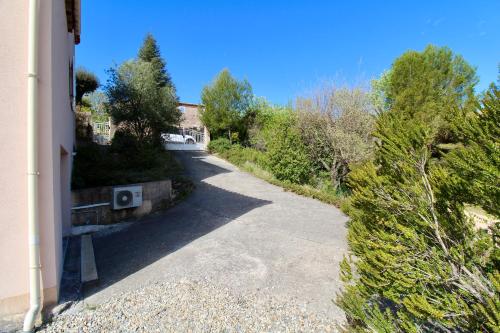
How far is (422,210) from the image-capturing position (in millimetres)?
2395

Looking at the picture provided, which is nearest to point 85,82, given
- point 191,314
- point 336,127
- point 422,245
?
point 336,127

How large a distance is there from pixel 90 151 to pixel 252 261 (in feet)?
25.1

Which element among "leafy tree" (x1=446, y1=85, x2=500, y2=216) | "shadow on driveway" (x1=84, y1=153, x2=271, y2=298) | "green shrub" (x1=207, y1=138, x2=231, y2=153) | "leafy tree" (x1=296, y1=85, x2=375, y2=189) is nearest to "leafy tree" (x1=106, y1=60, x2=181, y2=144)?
"shadow on driveway" (x1=84, y1=153, x2=271, y2=298)

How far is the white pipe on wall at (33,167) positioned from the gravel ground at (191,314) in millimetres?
355

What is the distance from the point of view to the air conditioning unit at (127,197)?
725cm

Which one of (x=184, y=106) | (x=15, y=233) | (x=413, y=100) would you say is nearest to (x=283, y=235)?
(x=15, y=233)

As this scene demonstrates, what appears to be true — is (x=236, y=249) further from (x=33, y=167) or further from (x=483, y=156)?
(x=483, y=156)

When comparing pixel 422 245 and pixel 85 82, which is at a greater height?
pixel 85 82

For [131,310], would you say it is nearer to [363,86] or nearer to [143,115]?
[143,115]

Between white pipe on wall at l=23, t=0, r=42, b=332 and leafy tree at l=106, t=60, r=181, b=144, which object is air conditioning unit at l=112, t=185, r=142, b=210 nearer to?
white pipe on wall at l=23, t=0, r=42, b=332

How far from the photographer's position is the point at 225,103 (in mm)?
20922

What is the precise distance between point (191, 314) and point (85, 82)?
1729 cm

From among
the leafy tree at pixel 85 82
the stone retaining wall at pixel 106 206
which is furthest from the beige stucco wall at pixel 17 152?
the leafy tree at pixel 85 82

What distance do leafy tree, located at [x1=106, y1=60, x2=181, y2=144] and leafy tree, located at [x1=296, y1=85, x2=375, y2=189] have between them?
319 inches
